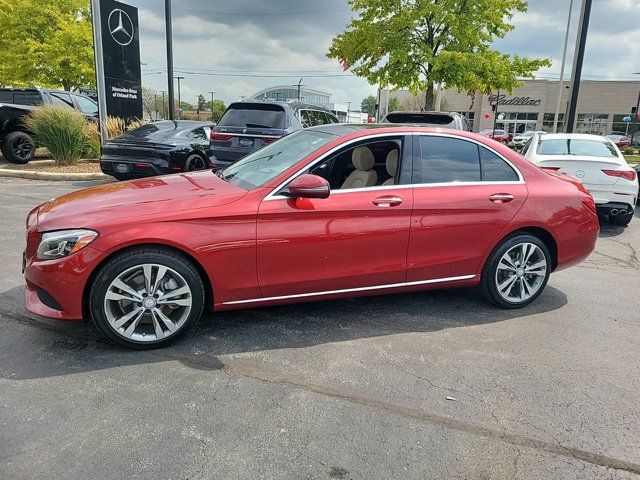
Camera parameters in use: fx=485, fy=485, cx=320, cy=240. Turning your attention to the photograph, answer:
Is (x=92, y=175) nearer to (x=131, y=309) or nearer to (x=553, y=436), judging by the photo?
(x=131, y=309)

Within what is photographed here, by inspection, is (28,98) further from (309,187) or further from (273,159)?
(309,187)

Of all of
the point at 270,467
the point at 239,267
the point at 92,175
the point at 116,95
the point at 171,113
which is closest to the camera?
the point at 270,467

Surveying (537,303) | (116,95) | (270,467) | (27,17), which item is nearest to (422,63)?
(116,95)

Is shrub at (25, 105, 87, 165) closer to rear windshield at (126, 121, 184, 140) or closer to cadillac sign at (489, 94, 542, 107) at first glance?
rear windshield at (126, 121, 184, 140)

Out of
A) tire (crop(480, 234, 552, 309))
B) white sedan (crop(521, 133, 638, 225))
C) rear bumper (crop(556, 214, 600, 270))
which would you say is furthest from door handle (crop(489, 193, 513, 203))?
white sedan (crop(521, 133, 638, 225))

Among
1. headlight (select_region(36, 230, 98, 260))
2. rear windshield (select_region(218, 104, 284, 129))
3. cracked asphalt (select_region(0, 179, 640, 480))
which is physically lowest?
cracked asphalt (select_region(0, 179, 640, 480))

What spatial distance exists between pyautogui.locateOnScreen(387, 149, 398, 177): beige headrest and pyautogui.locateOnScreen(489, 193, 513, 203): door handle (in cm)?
85

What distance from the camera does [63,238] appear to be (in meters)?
3.15

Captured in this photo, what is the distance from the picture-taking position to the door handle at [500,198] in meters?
4.11

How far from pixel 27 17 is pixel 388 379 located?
28.6 metres

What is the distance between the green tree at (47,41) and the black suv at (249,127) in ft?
61.3

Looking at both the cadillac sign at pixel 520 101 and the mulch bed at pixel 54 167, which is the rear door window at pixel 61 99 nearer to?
the mulch bed at pixel 54 167

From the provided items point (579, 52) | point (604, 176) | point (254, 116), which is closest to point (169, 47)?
point (254, 116)

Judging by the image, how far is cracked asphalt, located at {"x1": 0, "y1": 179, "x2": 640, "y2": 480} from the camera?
2367mm
